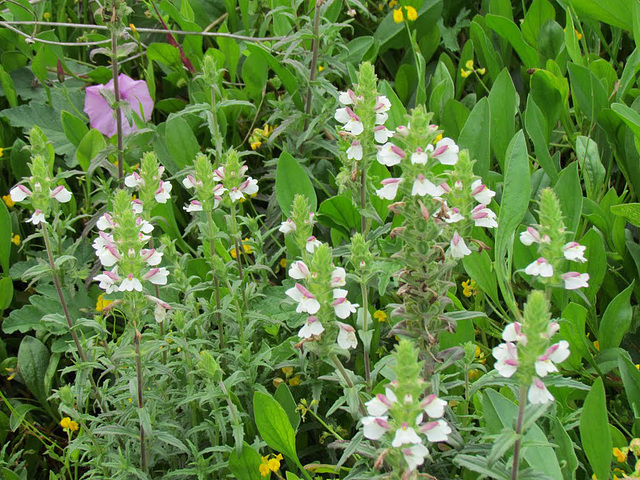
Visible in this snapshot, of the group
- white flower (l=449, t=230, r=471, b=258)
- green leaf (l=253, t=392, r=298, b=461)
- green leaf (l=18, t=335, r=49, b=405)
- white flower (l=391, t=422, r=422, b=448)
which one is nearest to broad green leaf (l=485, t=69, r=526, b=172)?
white flower (l=449, t=230, r=471, b=258)

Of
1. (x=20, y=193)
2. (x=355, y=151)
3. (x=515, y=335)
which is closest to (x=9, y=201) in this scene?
(x=20, y=193)

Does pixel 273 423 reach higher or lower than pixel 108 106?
lower

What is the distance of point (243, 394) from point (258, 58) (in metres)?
1.16

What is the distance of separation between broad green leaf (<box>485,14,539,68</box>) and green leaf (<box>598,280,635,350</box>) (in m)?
0.92

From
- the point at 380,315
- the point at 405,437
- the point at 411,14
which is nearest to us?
the point at 405,437

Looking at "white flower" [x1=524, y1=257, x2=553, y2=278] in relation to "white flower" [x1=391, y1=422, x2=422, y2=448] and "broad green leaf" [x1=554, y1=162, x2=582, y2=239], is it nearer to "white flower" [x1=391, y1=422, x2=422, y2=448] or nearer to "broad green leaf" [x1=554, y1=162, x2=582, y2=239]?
"white flower" [x1=391, y1=422, x2=422, y2=448]

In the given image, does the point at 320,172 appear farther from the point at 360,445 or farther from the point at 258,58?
the point at 360,445

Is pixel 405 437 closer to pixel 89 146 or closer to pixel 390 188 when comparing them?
pixel 390 188

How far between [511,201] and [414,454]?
0.76m

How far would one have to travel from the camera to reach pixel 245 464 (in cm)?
156

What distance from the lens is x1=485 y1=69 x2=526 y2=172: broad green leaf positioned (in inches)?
78.5

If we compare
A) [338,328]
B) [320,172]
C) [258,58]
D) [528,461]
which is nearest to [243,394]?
[338,328]

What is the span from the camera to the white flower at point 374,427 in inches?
41.0

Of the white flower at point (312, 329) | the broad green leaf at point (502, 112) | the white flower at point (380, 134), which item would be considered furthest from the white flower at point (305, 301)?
the broad green leaf at point (502, 112)
